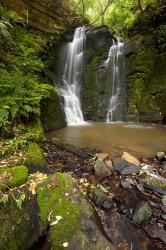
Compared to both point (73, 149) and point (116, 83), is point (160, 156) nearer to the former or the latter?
point (73, 149)

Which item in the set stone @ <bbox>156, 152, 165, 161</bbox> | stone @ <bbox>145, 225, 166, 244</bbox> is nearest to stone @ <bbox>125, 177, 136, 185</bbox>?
stone @ <bbox>145, 225, 166, 244</bbox>

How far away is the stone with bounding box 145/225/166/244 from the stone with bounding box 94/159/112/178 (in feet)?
4.33

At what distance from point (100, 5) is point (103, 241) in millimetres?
19842

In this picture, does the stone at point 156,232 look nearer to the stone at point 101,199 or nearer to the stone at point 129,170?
the stone at point 101,199

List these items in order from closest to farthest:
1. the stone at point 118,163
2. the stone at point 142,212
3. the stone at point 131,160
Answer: the stone at point 142,212 → the stone at point 118,163 → the stone at point 131,160

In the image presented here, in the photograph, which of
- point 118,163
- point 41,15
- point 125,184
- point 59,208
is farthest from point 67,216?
point 41,15

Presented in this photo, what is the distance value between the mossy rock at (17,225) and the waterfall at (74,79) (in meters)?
6.94

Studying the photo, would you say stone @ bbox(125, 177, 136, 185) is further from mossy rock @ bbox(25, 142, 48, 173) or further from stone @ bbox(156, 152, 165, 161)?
mossy rock @ bbox(25, 142, 48, 173)

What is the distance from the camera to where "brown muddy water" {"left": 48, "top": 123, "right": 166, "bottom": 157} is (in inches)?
246

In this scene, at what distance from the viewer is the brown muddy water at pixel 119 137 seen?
625 centimetres

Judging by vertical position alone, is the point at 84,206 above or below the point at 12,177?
below

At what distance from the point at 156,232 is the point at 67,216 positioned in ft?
4.46

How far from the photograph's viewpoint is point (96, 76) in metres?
11.1

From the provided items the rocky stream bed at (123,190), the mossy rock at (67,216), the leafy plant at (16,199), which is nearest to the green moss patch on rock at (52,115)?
the rocky stream bed at (123,190)
